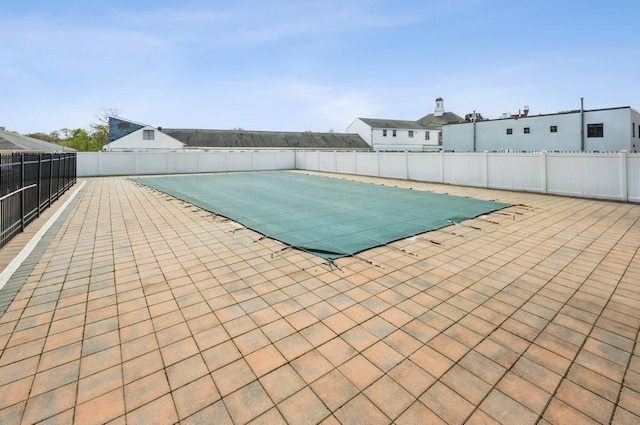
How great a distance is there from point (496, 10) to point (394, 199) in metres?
8.13

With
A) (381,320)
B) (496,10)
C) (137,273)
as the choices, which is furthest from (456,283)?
(496,10)

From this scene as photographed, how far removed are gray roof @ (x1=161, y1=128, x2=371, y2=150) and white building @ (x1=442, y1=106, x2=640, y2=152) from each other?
13363 mm

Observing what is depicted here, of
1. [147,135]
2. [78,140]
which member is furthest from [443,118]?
[78,140]

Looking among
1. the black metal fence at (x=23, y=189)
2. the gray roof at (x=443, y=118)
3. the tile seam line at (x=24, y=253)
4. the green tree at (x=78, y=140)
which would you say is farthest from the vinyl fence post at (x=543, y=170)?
the green tree at (x=78, y=140)

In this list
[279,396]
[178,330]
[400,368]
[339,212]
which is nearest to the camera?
[279,396]

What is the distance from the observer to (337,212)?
7711mm

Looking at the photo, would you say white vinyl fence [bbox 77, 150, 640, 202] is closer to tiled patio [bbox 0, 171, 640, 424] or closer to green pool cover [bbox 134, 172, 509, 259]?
green pool cover [bbox 134, 172, 509, 259]

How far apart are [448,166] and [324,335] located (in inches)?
500

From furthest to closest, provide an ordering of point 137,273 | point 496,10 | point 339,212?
1. point 496,10
2. point 339,212
3. point 137,273

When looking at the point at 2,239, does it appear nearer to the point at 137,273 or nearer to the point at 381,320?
the point at 137,273

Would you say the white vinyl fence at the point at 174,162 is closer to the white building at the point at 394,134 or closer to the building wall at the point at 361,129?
the building wall at the point at 361,129

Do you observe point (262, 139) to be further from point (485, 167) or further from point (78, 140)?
point (78, 140)

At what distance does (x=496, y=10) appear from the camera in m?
11.0

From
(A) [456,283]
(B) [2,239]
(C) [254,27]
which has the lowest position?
(A) [456,283]
